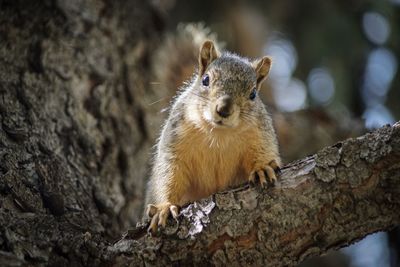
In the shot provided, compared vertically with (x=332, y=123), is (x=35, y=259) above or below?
below

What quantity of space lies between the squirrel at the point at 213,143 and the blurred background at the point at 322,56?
1.03 meters

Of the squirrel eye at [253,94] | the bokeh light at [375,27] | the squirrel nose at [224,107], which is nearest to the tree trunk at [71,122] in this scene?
the squirrel nose at [224,107]

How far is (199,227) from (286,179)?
1.11 feet

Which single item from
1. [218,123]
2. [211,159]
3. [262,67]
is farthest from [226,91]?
[262,67]

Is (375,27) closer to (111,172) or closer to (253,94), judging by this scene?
(253,94)

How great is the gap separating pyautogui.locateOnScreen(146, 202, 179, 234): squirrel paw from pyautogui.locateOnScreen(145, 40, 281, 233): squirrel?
229 millimetres

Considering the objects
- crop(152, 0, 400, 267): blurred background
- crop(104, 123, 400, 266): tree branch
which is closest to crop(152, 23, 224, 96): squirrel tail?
crop(152, 0, 400, 267): blurred background

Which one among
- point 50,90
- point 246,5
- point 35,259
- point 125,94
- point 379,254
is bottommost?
point 35,259

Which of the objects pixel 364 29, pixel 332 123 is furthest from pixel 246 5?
pixel 332 123

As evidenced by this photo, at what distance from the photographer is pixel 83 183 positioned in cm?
260

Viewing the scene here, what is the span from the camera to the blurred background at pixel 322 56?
12.8 feet

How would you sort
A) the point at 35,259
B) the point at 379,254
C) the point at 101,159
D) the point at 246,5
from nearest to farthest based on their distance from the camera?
1. the point at 35,259
2. the point at 101,159
3. the point at 379,254
4. the point at 246,5

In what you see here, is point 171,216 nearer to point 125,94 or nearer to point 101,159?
point 101,159

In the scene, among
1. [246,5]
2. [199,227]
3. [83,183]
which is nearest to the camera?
[199,227]
